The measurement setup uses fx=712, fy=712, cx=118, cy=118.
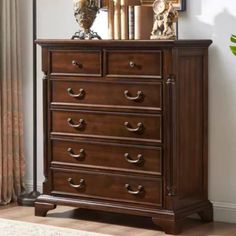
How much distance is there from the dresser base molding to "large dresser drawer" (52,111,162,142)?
1.30ft

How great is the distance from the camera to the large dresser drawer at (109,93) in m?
3.88

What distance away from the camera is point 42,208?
4.32 meters

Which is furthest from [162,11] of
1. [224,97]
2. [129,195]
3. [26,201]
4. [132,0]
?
[26,201]

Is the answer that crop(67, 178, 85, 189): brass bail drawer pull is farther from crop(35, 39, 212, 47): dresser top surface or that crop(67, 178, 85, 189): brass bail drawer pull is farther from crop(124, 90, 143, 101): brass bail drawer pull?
crop(35, 39, 212, 47): dresser top surface

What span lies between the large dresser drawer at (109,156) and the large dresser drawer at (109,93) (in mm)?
239

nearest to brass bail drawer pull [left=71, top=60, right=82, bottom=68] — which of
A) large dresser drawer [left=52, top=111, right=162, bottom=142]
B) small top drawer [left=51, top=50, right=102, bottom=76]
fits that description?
small top drawer [left=51, top=50, right=102, bottom=76]

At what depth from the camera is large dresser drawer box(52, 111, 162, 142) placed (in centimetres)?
389

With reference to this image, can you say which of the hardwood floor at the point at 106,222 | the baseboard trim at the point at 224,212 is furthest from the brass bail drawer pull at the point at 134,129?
the baseboard trim at the point at 224,212

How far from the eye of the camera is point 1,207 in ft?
15.1

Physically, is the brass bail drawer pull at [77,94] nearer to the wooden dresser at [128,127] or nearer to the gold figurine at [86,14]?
the wooden dresser at [128,127]

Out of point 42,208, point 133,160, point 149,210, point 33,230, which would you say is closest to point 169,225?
point 149,210

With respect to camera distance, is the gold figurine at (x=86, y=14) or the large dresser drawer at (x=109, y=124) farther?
the gold figurine at (x=86, y=14)

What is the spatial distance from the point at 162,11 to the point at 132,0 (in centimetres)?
27

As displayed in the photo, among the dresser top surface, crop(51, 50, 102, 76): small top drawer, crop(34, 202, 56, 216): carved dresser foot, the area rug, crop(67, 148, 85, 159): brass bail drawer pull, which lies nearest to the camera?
the dresser top surface
